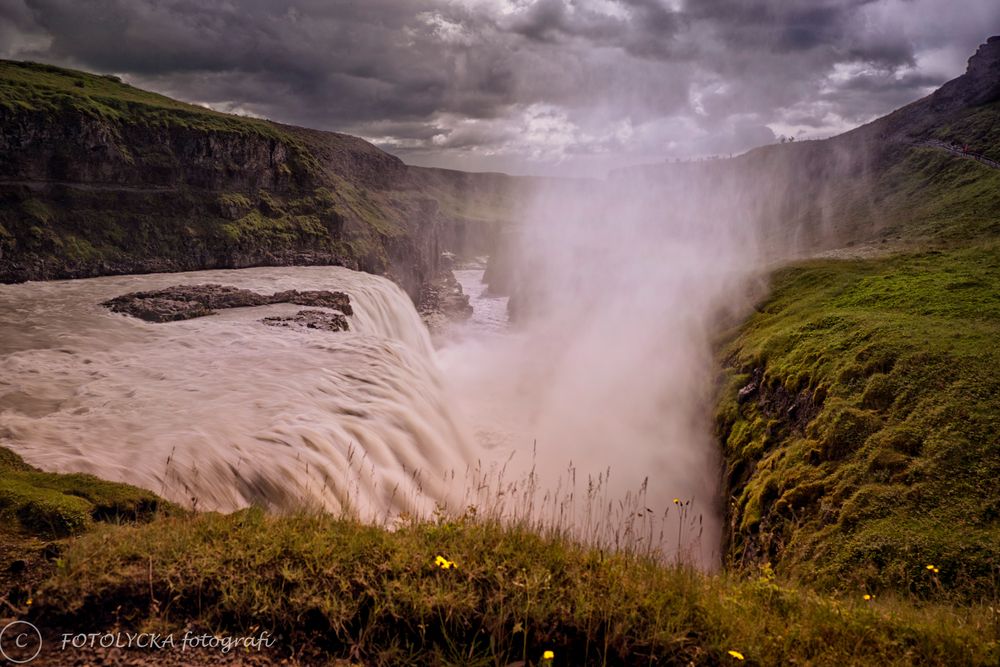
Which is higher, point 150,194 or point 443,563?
point 150,194

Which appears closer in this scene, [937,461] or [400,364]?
[937,461]

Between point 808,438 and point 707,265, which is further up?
point 707,265

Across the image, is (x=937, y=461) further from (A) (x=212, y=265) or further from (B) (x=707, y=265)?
(A) (x=212, y=265)

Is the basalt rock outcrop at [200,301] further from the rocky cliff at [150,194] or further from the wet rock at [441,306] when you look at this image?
the wet rock at [441,306]

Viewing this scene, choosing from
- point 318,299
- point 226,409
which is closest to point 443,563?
point 226,409

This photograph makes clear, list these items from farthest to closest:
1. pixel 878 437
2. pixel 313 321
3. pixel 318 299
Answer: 1. pixel 318 299
2. pixel 313 321
3. pixel 878 437

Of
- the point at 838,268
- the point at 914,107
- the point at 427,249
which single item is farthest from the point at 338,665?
the point at 914,107

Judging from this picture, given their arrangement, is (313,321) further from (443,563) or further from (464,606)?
(464,606)
